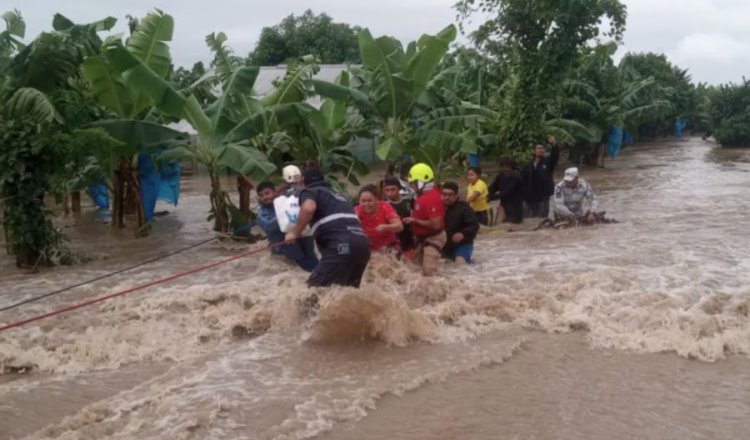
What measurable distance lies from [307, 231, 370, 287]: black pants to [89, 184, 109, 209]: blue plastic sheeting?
10509 mm

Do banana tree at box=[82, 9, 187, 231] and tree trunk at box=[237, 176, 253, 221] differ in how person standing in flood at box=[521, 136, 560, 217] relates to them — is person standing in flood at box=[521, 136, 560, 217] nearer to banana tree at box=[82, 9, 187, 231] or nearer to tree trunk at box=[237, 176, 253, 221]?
tree trunk at box=[237, 176, 253, 221]

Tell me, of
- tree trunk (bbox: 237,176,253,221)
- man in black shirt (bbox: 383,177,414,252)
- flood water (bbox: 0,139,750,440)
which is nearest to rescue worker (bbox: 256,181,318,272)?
flood water (bbox: 0,139,750,440)

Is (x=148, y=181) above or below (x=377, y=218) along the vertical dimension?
above

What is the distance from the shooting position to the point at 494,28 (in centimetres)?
2180

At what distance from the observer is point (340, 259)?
7008 mm

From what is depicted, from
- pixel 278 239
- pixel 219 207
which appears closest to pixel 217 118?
pixel 219 207

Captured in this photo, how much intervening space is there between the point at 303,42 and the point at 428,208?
1327 inches

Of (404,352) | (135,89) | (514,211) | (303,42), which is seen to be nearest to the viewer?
(404,352)

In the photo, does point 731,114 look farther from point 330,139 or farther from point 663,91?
point 330,139

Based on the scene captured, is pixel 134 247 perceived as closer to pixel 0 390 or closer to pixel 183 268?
pixel 183 268

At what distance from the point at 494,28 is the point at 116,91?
42.4ft

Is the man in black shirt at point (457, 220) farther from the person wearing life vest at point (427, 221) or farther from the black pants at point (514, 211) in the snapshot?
the black pants at point (514, 211)

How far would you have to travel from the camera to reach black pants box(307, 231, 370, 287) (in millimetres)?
6988

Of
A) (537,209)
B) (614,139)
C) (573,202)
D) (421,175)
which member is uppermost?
(614,139)
